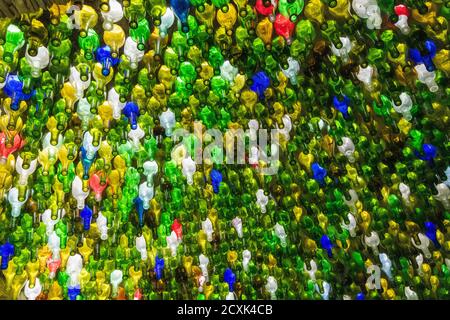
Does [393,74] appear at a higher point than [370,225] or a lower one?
higher

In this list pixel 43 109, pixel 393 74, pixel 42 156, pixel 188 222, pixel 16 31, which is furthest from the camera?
pixel 188 222

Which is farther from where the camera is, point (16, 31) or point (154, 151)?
point (154, 151)

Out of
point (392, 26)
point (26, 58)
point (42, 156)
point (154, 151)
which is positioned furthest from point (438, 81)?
point (42, 156)

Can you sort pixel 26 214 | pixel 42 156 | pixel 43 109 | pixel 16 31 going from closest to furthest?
pixel 16 31, pixel 43 109, pixel 42 156, pixel 26 214

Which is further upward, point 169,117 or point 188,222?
point 169,117

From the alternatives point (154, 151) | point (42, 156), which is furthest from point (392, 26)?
point (42, 156)

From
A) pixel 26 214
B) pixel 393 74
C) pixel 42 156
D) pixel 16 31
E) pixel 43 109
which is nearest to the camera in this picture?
pixel 16 31
